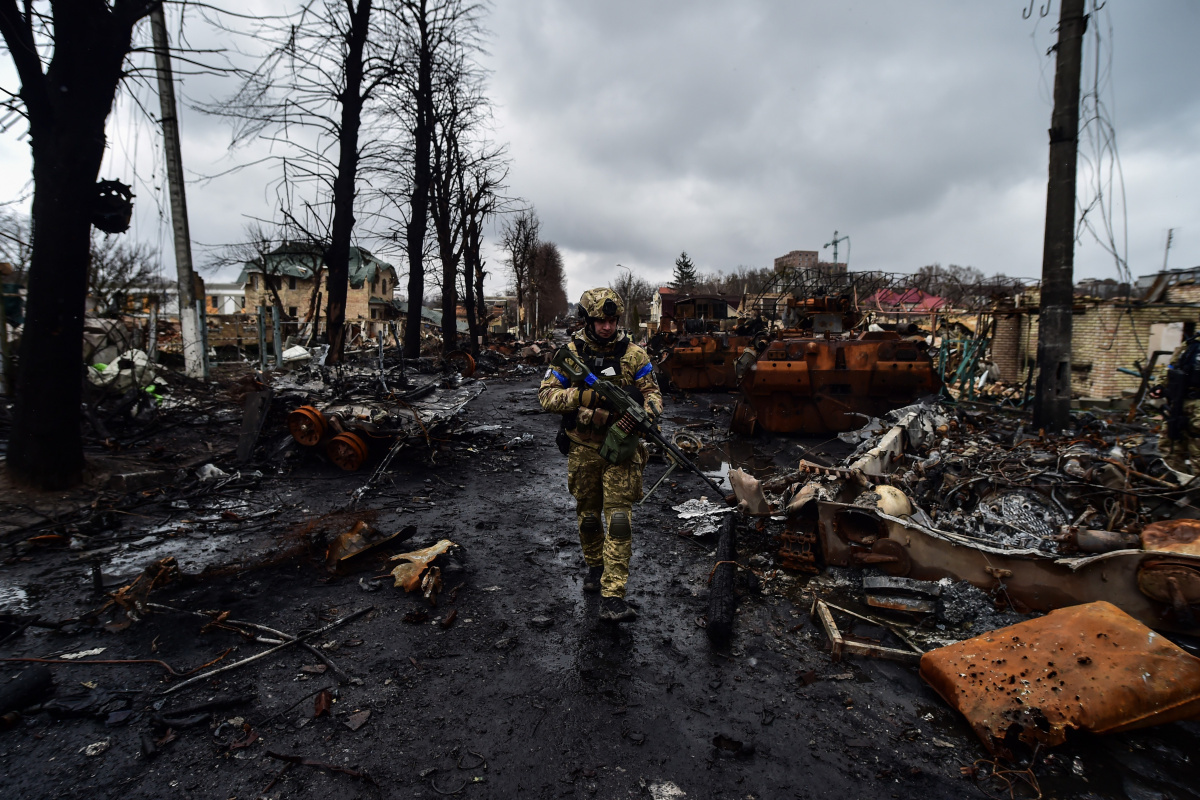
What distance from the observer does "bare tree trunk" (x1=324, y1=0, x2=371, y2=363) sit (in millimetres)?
10547

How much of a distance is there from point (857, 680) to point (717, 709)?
30.8 inches

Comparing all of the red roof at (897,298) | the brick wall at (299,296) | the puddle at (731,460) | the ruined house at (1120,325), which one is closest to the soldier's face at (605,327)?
the puddle at (731,460)

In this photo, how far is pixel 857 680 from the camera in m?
2.74

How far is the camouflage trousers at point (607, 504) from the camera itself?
3.35m

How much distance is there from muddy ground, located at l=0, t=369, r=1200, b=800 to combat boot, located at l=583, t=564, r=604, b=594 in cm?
15

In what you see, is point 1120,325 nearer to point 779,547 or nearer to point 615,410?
point 779,547

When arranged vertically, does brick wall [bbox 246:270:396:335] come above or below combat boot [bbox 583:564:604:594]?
above

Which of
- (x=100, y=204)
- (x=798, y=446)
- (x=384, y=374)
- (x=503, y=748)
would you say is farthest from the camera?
(x=384, y=374)

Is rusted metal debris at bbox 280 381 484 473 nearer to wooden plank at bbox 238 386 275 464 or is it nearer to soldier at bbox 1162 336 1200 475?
wooden plank at bbox 238 386 275 464

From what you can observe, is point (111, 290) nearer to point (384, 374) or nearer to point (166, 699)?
point (384, 374)

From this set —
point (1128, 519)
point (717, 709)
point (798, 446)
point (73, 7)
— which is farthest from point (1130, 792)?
point (73, 7)

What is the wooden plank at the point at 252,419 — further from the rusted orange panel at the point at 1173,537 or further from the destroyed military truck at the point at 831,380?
the rusted orange panel at the point at 1173,537

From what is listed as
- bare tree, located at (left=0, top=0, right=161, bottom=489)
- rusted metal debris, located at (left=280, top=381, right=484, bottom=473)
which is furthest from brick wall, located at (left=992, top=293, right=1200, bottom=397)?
bare tree, located at (left=0, top=0, right=161, bottom=489)

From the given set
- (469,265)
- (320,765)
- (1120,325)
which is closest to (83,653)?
(320,765)
